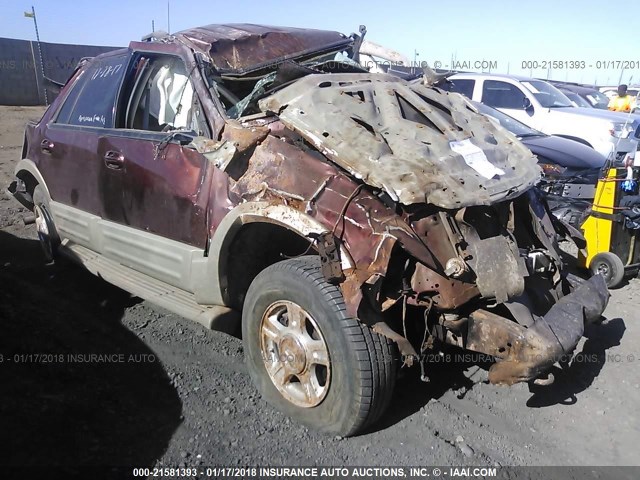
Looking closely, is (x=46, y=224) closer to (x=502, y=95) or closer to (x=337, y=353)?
(x=337, y=353)

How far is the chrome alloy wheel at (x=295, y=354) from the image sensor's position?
114 inches

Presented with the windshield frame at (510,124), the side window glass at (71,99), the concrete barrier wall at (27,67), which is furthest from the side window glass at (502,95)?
the concrete barrier wall at (27,67)

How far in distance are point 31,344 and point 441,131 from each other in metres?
3.03

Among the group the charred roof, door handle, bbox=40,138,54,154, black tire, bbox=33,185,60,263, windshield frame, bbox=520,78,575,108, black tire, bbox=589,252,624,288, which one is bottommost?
black tire, bbox=589,252,624,288

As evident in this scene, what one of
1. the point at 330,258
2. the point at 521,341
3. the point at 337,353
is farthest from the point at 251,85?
the point at 521,341

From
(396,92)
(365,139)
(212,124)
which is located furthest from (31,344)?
(396,92)

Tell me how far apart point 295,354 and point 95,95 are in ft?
9.38

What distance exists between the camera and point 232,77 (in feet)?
12.1

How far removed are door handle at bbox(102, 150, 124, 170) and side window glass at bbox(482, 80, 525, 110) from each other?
310 inches

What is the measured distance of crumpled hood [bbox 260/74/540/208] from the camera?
8.87 ft

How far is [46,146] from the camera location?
15.7 ft

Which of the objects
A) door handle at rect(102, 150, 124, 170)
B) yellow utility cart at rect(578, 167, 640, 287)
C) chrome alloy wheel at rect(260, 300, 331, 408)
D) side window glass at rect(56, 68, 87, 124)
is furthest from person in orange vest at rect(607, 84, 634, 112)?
chrome alloy wheel at rect(260, 300, 331, 408)

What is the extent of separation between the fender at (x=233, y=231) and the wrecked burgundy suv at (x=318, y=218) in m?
0.01

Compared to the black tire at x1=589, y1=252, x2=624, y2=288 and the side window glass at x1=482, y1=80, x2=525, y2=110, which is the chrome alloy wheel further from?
the side window glass at x1=482, y1=80, x2=525, y2=110
